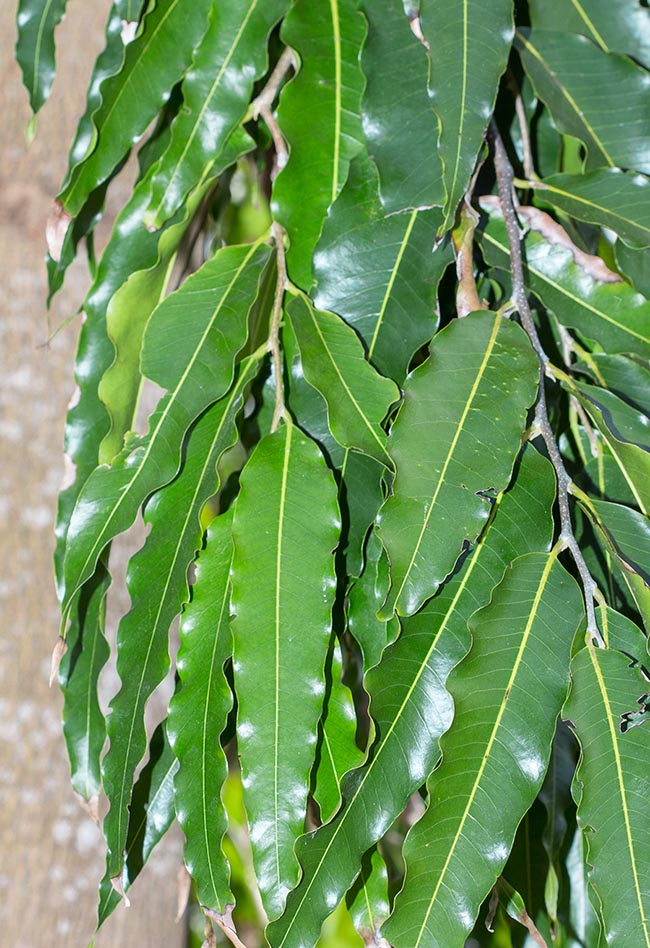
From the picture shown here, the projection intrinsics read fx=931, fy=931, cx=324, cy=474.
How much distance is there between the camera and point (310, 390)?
55 cm

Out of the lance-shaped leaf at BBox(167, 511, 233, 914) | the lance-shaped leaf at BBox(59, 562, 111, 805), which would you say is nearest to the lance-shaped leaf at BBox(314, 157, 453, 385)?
the lance-shaped leaf at BBox(167, 511, 233, 914)

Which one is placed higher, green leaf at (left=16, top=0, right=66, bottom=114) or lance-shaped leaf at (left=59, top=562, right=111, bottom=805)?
→ green leaf at (left=16, top=0, right=66, bottom=114)

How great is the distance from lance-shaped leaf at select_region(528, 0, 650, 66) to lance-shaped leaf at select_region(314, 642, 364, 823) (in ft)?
1.40

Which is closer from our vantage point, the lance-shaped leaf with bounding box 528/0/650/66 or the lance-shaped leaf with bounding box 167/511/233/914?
the lance-shaped leaf with bounding box 167/511/233/914

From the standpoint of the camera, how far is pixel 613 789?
16.7 inches

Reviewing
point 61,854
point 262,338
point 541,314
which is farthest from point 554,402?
point 61,854

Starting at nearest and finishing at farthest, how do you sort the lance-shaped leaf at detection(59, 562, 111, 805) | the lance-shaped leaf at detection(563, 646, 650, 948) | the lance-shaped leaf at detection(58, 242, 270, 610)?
the lance-shaped leaf at detection(563, 646, 650, 948) → the lance-shaped leaf at detection(58, 242, 270, 610) → the lance-shaped leaf at detection(59, 562, 111, 805)

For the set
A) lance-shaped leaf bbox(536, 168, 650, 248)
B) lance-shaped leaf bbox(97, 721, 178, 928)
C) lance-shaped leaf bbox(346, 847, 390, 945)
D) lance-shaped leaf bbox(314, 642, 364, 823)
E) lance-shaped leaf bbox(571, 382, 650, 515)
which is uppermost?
lance-shaped leaf bbox(536, 168, 650, 248)

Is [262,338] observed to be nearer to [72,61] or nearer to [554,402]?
[554,402]

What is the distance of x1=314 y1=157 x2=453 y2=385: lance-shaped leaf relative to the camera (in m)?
0.54

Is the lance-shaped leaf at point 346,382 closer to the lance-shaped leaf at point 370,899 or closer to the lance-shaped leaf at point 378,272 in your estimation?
the lance-shaped leaf at point 378,272

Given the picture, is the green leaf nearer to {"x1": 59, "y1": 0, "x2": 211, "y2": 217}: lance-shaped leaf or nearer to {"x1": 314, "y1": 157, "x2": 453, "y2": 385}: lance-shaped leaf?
{"x1": 59, "y1": 0, "x2": 211, "y2": 217}: lance-shaped leaf

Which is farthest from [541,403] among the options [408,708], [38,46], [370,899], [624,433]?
[38,46]

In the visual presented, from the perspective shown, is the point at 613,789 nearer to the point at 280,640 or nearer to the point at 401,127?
the point at 280,640
